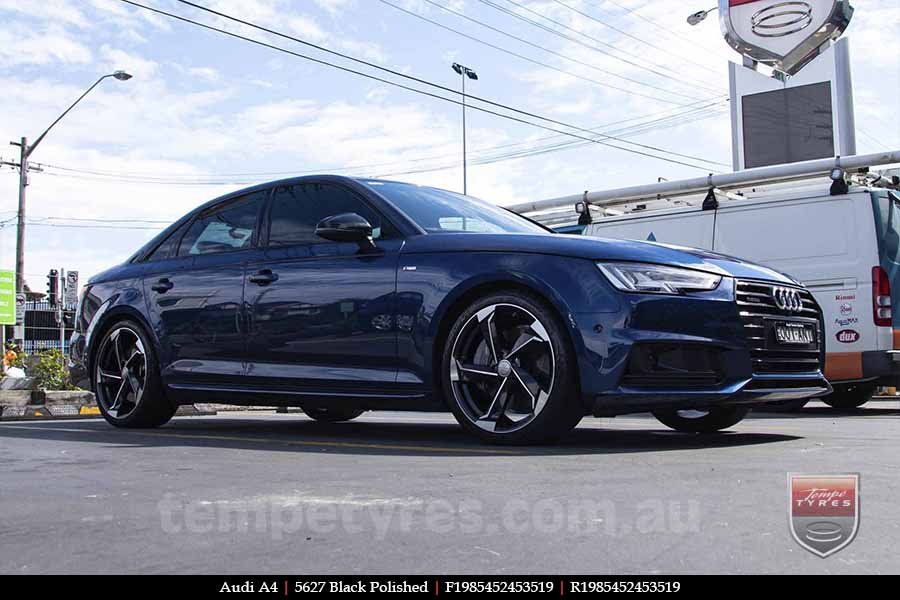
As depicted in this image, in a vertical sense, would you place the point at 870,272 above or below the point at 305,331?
above

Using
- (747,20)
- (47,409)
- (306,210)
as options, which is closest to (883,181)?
(306,210)

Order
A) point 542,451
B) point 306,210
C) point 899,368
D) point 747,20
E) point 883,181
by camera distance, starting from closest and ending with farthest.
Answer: point 542,451 < point 306,210 < point 899,368 < point 883,181 < point 747,20

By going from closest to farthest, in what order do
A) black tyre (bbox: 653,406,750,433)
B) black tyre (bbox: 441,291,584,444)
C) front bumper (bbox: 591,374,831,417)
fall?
front bumper (bbox: 591,374,831,417) → black tyre (bbox: 441,291,584,444) → black tyre (bbox: 653,406,750,433)

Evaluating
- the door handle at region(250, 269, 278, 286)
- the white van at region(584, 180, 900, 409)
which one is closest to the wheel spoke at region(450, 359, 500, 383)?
the door handle at region(250, 269, 278, 286)

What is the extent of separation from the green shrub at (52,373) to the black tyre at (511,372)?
7465mm

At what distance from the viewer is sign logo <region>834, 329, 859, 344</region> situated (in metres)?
9.75

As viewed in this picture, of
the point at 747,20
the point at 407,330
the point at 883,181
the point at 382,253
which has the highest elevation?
the point at 747,20

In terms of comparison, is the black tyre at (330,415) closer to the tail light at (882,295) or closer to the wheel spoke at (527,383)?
the wheel spoke at (527,383)

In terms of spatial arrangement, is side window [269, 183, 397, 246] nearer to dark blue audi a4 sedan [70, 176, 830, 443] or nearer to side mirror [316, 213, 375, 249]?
dark blue audi a4 sedan [70, 176, 830, 443]

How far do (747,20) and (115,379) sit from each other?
27.4 meters

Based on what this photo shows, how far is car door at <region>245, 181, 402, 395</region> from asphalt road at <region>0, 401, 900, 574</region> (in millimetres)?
411

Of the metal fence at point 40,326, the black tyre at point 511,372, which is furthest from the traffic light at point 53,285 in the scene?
the black tyre at point 511,372
